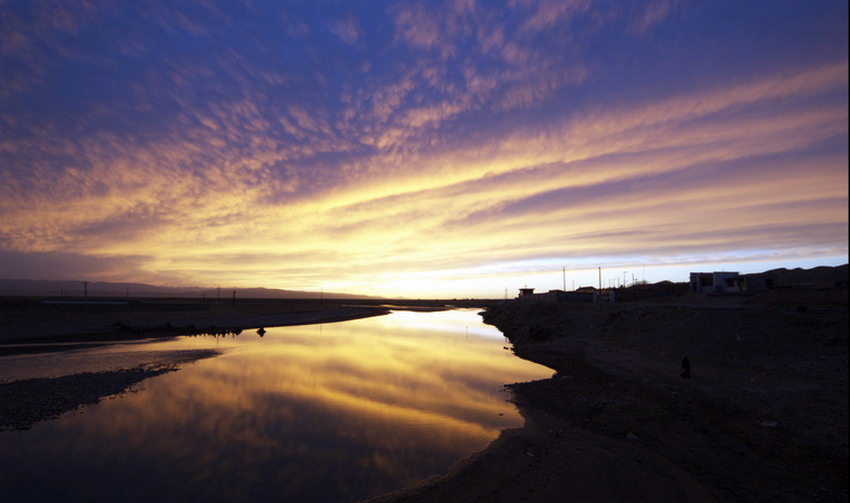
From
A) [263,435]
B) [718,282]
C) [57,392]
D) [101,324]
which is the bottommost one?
[263,435]

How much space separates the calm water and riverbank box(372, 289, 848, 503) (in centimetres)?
176

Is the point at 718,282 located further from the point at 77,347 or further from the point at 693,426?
the point at 77,347

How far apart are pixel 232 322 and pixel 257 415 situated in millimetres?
60672

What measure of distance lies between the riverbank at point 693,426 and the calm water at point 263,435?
1761 millimetres

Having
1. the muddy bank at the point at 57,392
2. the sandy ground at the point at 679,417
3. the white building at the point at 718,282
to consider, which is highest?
the white building at the point at 718,282

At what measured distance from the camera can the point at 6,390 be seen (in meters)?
19.7

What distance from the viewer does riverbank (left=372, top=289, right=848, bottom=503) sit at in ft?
32.4

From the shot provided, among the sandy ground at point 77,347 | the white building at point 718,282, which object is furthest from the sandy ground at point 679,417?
the white building at point 718,282

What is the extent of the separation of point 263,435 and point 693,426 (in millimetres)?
15399

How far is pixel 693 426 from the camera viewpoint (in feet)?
45.5

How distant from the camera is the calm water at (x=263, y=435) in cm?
1077

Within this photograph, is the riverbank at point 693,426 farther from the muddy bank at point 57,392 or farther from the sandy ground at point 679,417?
the muddy bank at point 57,392

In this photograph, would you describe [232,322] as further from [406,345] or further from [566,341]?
[566,341]

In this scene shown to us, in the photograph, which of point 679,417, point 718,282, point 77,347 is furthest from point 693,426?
point 718,282
